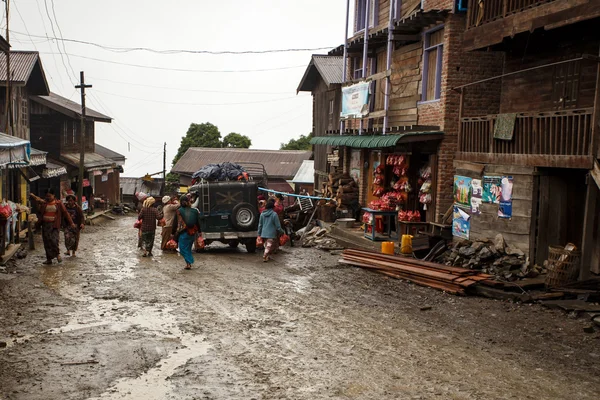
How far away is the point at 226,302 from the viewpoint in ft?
40.0

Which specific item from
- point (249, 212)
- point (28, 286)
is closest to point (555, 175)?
point (249, 212)

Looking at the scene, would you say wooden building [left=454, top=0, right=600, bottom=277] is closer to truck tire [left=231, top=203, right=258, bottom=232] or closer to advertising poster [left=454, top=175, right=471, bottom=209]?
advertising poster [left=454, top=175, right=471, bottom=209]

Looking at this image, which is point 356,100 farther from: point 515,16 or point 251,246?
point 515,16

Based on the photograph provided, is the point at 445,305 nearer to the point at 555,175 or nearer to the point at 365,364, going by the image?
the point at 555,175

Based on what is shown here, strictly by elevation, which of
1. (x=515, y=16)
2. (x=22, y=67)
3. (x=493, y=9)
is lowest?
(x=515, y=16)

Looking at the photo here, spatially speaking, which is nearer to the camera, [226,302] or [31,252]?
[226,302]

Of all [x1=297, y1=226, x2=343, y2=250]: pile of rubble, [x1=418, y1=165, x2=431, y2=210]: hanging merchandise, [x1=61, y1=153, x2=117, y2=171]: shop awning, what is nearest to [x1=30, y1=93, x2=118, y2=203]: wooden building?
[x1=61, y1=153, x2=117, y2=171]: shop awning

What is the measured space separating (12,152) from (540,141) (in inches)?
457

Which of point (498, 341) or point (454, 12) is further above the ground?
point (454, 12)

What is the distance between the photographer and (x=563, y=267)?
12609 millimetres

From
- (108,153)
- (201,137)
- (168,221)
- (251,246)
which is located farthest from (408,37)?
(201,137)

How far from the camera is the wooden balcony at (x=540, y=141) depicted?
12.7 meters

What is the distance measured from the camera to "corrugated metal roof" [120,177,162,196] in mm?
57375

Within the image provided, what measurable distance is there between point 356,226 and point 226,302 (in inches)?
488
